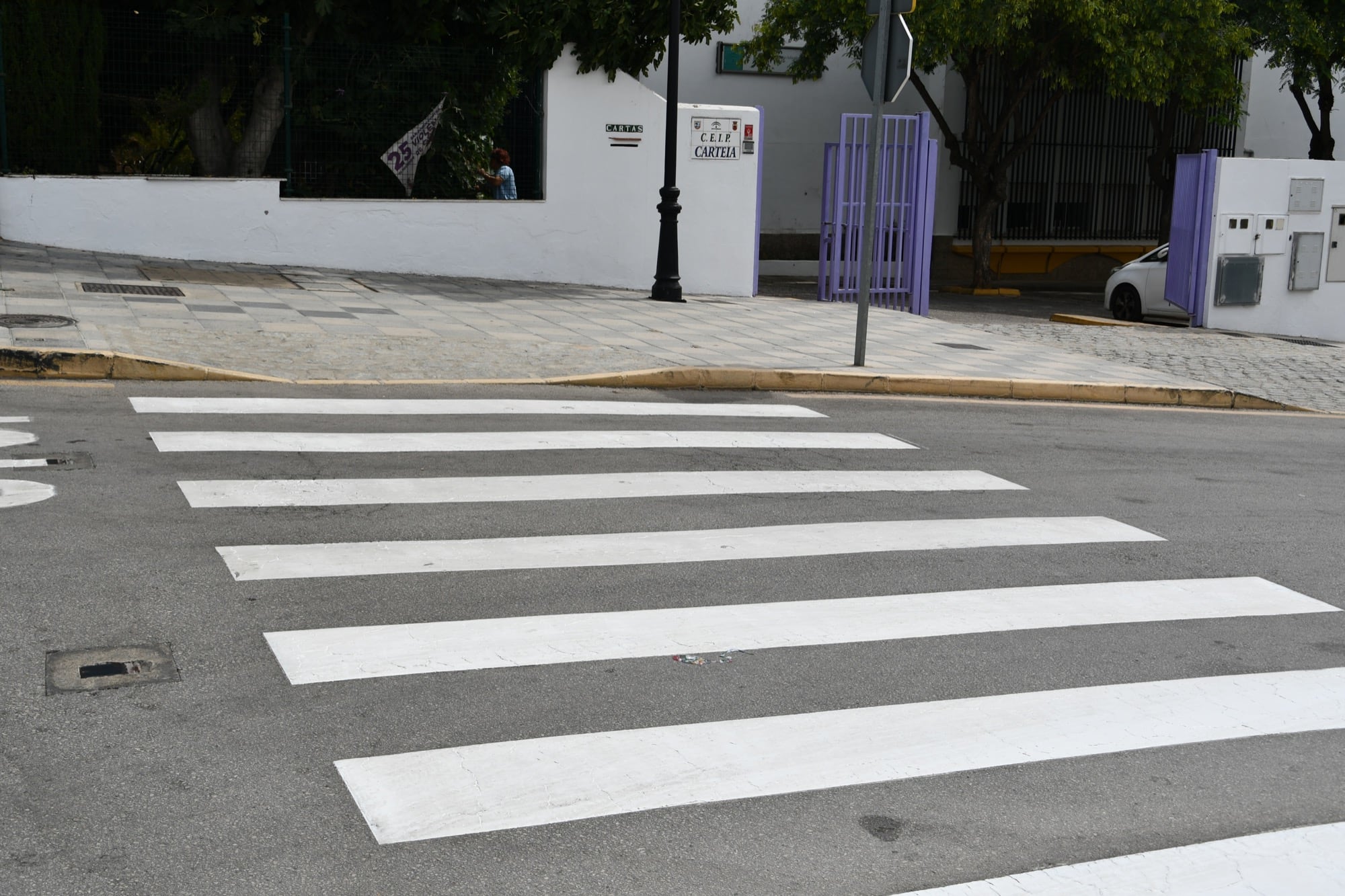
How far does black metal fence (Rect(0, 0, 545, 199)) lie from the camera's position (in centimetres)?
1625

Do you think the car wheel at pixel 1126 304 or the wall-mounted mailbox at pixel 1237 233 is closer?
the wall-mounted mailbox at pixel 1237 233

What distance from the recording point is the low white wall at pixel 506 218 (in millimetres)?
16203

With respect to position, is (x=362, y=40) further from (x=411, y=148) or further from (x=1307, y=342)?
(x=1307, y=342)

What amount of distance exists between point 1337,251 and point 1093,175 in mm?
11265

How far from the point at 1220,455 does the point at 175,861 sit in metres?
8.37

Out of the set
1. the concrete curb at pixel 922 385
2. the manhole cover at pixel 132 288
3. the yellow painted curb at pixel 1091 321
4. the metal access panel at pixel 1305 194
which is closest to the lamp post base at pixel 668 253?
the concrete curb at pixel 922 385

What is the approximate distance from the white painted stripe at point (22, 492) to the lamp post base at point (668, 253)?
10.7 meters

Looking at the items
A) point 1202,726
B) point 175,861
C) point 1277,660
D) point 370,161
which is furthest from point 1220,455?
point 370,161

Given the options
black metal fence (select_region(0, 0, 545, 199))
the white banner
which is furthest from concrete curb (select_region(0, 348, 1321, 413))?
the white banner

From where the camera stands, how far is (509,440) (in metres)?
8.59

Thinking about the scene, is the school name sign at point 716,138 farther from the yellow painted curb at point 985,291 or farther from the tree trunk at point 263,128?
the yellow painted curb at point 985,291

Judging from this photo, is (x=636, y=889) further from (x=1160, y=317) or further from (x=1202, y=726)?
(x=1160, y=317)

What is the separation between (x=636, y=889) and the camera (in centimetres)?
358

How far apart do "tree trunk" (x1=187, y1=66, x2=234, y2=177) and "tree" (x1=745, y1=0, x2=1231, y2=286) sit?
11046mm
